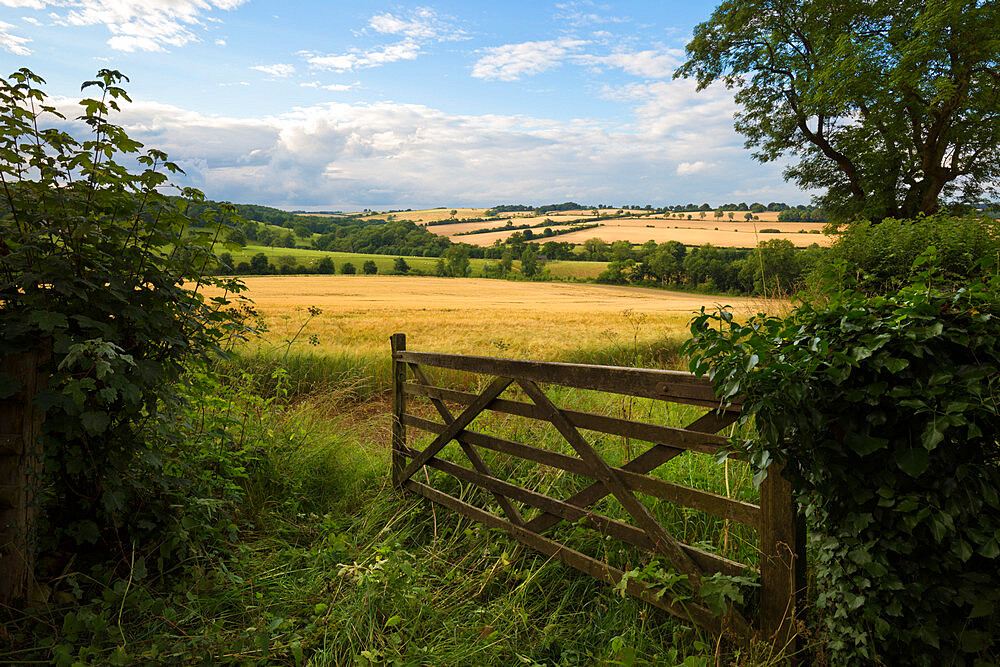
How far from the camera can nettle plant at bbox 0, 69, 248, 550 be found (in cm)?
281

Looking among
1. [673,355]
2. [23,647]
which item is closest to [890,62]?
[673,355]

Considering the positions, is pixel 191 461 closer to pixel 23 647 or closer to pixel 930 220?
pixel 23 647

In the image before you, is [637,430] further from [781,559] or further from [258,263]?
[258,263]

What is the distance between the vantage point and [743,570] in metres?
2.58

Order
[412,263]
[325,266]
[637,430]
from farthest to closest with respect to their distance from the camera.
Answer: [412,263], [325,266], [637,430]

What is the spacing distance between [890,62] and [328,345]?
897 inches

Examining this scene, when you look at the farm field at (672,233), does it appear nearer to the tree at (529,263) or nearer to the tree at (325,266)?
the tree at (529,263)

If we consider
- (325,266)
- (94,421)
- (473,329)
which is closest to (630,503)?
(94,421)

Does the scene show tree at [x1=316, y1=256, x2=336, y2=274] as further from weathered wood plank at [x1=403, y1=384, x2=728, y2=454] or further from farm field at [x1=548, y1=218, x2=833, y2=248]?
weathered wood plank at [x1=403, y1=384, x2=728, y2=454]

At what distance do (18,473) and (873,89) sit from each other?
25.8 meters

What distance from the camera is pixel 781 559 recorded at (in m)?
2.41

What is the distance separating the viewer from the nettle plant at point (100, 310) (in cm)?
281

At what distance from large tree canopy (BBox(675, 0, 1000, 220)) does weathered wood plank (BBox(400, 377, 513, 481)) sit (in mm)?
21427

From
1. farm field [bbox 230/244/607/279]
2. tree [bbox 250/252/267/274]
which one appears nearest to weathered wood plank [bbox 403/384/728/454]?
tree [bbox 250/252/267/274]
